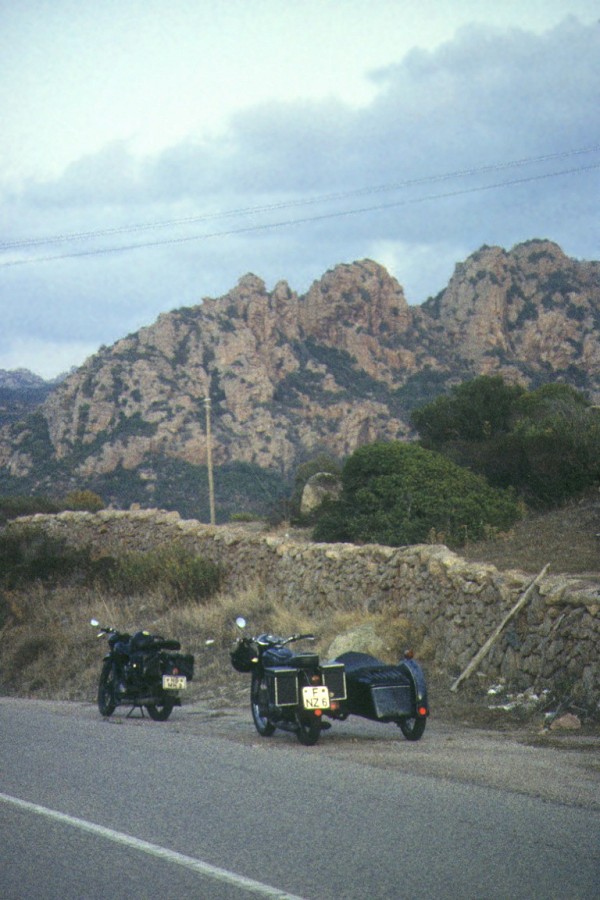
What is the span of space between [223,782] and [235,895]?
295cm

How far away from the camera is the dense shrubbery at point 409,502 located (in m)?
24.6

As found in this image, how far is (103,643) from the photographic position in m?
21.0

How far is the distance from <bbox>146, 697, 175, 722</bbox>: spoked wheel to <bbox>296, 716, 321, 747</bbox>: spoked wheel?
339 cm

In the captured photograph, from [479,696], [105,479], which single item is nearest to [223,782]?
[479,696]

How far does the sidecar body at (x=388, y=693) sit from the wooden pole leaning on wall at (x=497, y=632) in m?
3.21

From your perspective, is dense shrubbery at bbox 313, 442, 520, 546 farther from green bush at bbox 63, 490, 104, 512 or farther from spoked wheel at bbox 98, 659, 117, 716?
green bush at bbox 63, 490, 104, 512

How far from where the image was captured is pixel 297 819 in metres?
6.82

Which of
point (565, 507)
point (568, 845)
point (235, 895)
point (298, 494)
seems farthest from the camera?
point (298, 494)

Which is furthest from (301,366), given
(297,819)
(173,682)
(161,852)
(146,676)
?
(161,852)

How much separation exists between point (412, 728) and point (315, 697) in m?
1.15

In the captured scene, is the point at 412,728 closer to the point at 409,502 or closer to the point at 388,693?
the point at 388,693

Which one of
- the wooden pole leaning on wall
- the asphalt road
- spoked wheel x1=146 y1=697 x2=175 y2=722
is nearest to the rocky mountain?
spoked wheel x1=146 y1=697 x2=175 y2=722

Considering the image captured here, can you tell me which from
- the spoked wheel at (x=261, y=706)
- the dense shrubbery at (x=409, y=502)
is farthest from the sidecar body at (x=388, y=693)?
the dense shrubbery at (x=409, y=502)

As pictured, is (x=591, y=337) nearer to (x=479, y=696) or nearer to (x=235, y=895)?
(x=479, y=696)
